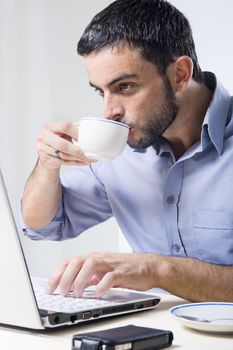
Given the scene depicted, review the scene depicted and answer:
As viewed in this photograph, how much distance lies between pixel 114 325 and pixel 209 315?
0.47 ft

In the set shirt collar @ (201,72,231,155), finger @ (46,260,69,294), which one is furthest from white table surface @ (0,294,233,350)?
shirt collar @ (201,72,231,155)

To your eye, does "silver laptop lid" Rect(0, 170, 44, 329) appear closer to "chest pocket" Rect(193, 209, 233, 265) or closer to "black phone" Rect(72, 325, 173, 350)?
"black phone" Rect(72, 325, 173, 350)

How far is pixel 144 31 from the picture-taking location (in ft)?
4.93

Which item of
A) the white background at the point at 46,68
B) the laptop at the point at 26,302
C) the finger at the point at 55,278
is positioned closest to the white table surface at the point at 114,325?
the laptop at the point at 26,302

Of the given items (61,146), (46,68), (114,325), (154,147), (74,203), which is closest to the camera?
(114,325)

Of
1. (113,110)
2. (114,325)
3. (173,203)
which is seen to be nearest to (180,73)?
(113,110)

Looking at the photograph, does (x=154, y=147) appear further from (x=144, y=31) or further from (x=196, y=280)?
(x=196, y=280)

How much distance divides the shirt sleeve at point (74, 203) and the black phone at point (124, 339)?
942mm

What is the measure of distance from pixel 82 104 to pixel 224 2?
0.77 m

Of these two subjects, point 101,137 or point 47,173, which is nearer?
point 101,137

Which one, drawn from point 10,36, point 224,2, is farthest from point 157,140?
point 10,36

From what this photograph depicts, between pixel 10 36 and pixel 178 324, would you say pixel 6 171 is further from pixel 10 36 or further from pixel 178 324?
pixel 178 324

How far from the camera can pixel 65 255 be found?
8.55ft

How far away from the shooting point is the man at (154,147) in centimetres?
145
